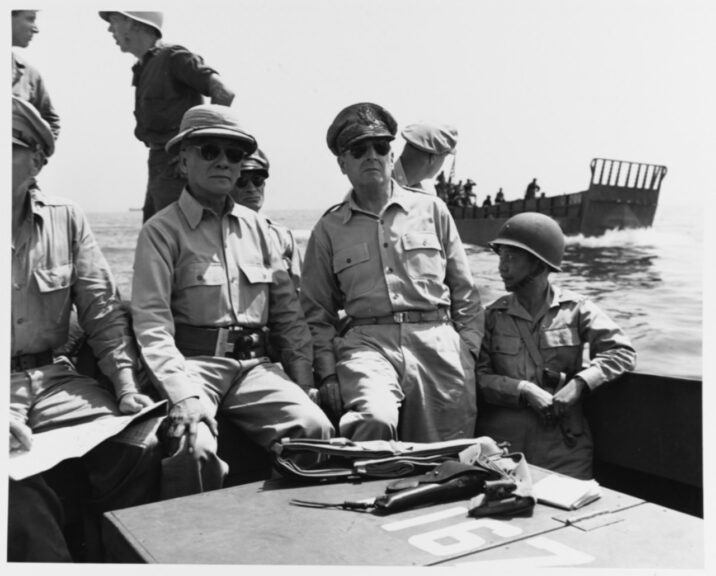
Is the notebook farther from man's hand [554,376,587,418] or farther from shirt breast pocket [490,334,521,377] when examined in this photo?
shirt breast pocket [490,334,521,377]

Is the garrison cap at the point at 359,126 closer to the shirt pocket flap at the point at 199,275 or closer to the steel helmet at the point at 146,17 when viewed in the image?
the shirt pocket flap at the point at 199,275

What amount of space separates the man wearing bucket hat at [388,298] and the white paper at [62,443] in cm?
104

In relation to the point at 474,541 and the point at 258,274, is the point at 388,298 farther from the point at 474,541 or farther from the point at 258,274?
the point at 474,541

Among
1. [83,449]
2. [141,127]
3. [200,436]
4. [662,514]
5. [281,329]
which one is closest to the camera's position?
[662,514]

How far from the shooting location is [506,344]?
3.70 meters

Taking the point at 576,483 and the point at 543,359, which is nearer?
the point at 576,483

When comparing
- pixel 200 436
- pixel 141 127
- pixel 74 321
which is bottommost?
pixel 200 436

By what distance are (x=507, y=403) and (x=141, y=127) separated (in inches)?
→ 106

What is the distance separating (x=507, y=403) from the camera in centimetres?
355

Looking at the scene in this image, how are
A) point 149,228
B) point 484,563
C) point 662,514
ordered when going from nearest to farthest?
point 484,563, point 662,514, point 149,228

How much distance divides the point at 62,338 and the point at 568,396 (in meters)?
2.20

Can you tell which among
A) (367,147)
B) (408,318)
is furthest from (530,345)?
(367,147)

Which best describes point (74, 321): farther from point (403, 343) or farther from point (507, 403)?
point (507, 403)

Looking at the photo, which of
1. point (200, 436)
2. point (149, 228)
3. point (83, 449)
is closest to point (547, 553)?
point (200, 436)
